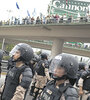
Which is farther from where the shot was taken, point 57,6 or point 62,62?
point 57,6

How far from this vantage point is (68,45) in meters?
36.8

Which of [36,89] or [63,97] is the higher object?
[63,97]

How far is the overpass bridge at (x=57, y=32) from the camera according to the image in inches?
869

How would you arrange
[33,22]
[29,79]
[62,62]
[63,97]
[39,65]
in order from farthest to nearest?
[33,22] → [39,65] → [29,79] → [62,62] → [63,97]

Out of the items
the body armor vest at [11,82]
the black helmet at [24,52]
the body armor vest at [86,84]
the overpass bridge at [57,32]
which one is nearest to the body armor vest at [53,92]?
the body armor vest at [11,82]

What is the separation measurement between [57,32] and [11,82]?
20916 mm

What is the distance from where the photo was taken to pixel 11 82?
12.7 feet

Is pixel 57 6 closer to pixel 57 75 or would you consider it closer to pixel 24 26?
pixel 24 26

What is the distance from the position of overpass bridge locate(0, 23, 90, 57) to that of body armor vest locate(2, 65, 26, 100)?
58.0ft

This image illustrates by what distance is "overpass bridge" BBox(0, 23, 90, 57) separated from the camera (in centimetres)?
2208

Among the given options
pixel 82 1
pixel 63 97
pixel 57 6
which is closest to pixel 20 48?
pixel 63 97

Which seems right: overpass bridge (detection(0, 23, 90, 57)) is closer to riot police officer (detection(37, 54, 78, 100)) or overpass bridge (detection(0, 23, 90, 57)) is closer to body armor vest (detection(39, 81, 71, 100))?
riot police officer (detection(37, 54, 78, 100))

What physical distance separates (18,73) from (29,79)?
13.0 inches

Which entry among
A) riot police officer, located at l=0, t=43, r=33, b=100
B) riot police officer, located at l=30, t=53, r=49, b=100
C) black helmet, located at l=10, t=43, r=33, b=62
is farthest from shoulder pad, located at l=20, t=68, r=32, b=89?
riot police officer, located at l=30, t=53, r=49, b=100
